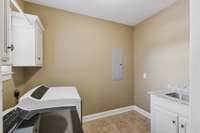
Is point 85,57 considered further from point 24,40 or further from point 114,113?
point 114,113

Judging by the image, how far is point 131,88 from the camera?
363cm

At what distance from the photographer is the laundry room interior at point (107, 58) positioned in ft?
6.64

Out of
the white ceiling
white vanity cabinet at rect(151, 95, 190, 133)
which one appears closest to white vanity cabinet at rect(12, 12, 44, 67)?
the white ceiling

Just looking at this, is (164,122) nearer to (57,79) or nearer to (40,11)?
(57,79)

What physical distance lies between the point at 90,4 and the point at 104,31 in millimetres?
844

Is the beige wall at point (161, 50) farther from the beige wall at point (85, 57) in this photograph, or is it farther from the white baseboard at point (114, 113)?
the beige wall at point (85, 57)

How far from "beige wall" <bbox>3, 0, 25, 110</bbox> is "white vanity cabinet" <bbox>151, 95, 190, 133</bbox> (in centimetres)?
233

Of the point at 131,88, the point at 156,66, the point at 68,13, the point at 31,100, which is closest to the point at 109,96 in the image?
the point at 131,88

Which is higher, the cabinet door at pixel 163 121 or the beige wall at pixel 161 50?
the beige wall at pixel 161 50

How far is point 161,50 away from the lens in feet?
8.95

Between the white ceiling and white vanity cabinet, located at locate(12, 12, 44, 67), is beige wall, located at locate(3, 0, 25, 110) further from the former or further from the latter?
the white ceiling

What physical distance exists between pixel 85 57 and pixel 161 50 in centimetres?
173

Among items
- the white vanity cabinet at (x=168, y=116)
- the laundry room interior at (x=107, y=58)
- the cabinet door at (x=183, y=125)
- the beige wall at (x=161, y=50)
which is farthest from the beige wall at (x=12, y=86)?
the beige wall at (x=161, y=50)

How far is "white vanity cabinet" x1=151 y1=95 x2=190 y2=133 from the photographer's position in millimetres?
1608
